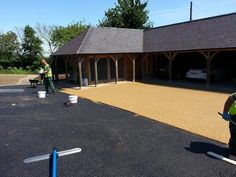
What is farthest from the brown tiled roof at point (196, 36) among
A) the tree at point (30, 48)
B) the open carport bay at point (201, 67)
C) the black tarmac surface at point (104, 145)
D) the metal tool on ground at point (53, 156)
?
the tree at point (30, 48)

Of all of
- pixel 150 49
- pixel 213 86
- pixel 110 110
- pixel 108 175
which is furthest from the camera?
pixel 150 49

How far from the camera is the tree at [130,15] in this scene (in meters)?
38.9

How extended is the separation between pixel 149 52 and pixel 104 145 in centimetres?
1430

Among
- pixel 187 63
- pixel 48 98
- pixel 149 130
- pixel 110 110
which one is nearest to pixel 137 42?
pixel 187 63

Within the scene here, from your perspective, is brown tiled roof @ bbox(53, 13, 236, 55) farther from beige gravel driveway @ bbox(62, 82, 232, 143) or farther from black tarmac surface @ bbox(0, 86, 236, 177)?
black tarmac surface @ bbox(0, 86, 236, 177)

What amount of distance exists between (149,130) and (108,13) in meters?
35.3

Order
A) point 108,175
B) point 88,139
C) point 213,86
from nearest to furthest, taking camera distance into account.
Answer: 1. point 108,175
2. point 88,139
3. point 213,86

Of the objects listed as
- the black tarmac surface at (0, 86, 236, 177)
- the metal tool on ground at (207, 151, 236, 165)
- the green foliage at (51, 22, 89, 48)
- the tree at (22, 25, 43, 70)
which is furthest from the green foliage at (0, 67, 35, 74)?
the metal tool on ground at (207, 151, 236, 165)

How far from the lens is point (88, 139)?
7.18 meters

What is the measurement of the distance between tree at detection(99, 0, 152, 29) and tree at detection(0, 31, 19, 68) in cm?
1544

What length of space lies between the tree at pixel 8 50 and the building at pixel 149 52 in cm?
1899

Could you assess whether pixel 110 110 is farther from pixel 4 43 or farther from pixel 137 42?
pixel 4 43

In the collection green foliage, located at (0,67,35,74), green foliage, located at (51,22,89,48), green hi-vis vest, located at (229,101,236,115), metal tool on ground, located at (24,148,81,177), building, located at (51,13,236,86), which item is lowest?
metal tool on ground, located at (24,148,81,177)

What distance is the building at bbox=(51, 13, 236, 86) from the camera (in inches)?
670
